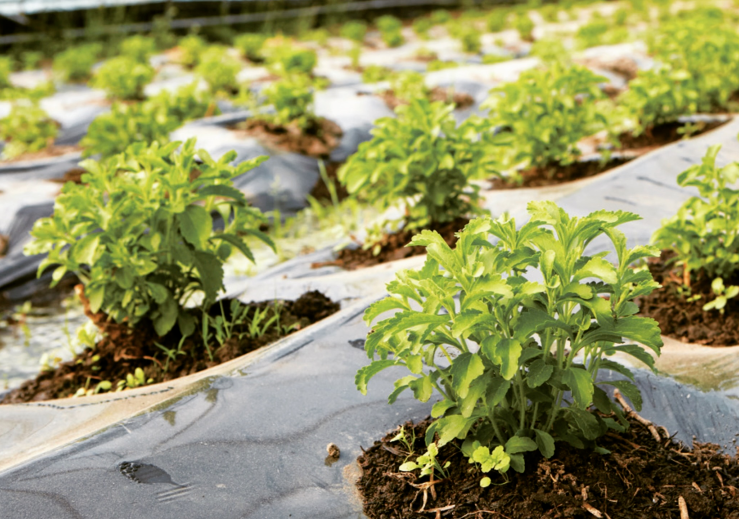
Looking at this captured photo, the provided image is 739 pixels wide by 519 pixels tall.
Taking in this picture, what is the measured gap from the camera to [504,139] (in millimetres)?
3479

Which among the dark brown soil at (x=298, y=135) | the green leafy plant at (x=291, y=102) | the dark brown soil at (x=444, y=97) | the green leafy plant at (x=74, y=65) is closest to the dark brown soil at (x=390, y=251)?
the dark brown soil at (x=298, y=135)

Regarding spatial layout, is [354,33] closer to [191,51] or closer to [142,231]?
[191,51]

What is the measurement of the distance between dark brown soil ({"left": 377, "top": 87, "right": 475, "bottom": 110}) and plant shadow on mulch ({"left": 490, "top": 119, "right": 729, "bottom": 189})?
2.13 metres

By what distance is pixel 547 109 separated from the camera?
13.4 feet

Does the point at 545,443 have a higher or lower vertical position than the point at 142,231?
lower

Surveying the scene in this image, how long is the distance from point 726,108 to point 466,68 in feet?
9.96

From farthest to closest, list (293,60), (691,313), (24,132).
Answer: (293,60), (24,132), (691,313)

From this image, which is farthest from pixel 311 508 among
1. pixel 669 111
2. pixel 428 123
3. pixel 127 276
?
pixel 669 111

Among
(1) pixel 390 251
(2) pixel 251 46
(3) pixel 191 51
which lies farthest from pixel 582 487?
(2) pixel 251 46

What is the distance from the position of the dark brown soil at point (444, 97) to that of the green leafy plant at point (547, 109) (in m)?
2.70

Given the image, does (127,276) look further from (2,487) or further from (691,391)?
(691,391)

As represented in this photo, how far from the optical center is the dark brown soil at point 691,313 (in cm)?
246

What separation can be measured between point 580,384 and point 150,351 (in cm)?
189

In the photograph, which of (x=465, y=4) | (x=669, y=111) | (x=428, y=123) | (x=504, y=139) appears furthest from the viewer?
(x=465, y=4)
